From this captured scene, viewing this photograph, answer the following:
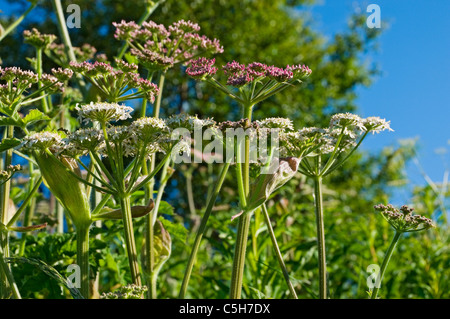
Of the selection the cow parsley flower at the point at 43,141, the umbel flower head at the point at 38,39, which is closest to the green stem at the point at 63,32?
the umbel flower head at the point at 38,39

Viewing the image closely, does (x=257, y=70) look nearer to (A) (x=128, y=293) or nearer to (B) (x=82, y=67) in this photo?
(B) (x=82, y=67)

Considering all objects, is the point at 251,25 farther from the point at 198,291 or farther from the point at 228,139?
the point at 228,139

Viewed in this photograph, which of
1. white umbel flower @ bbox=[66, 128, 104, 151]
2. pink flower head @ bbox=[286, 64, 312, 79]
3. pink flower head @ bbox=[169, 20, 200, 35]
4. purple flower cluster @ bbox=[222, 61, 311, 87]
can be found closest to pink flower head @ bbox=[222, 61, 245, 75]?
purple flower cluster @ bbox=[222, 61, 311, 87]

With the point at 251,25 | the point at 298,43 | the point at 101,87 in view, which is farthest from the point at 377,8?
the point at 298,43

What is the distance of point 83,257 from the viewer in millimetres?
1331

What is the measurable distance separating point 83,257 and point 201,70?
0.56 metres

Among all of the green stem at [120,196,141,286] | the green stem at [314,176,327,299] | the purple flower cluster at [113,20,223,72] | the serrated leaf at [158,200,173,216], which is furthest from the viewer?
the serrated leaf at [158,200,173,216]

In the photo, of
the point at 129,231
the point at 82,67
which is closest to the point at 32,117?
the point at 82,67

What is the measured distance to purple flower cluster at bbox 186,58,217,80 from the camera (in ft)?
4.30

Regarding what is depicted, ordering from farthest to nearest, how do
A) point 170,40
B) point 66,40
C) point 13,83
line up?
point 66,40 < point 170,40 < point 13,83

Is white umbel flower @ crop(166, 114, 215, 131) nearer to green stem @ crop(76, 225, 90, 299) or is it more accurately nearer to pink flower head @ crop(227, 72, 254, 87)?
pink flower head @ crop(227, 72, 254, 87)

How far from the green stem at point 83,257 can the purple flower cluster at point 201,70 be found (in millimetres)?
475

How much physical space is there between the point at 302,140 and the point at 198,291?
155 cm

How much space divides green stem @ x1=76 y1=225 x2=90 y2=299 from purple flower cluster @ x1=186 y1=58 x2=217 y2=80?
47 centimetres
